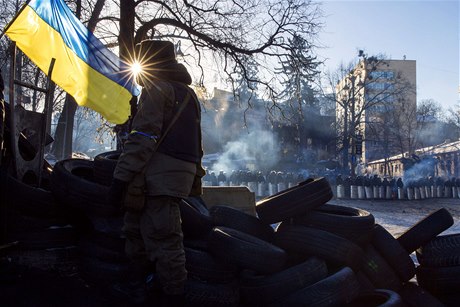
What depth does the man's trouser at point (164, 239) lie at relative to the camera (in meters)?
3.29

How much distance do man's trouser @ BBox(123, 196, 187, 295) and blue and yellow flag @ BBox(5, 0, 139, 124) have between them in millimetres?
4976

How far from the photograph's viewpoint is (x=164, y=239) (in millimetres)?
3314

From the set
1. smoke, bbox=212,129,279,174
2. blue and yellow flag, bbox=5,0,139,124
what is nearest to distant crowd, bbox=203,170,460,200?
blue and yellow flag, bbox=5,0,139,124

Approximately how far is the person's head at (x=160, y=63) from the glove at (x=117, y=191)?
33.1 inches

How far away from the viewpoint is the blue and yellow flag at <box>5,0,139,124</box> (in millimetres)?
7094

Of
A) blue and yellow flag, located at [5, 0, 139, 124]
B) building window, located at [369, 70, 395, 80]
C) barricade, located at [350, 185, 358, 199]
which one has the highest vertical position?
building window, located at [369, 70, 395, 80]

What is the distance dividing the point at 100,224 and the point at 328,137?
154ft

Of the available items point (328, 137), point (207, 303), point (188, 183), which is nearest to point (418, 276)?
point (207, 303)

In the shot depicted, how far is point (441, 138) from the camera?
63.2 m

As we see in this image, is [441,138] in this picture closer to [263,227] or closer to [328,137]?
[328,137]

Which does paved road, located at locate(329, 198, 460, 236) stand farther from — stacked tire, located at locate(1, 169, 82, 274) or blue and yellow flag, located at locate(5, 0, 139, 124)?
stacked tire, located at locate(1, 169, 82, 274)

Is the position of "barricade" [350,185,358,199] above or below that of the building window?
below

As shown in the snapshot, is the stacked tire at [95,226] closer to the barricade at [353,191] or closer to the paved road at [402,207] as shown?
the paved road at [402,207]

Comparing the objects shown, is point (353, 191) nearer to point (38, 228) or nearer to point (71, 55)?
point (71, 55)
